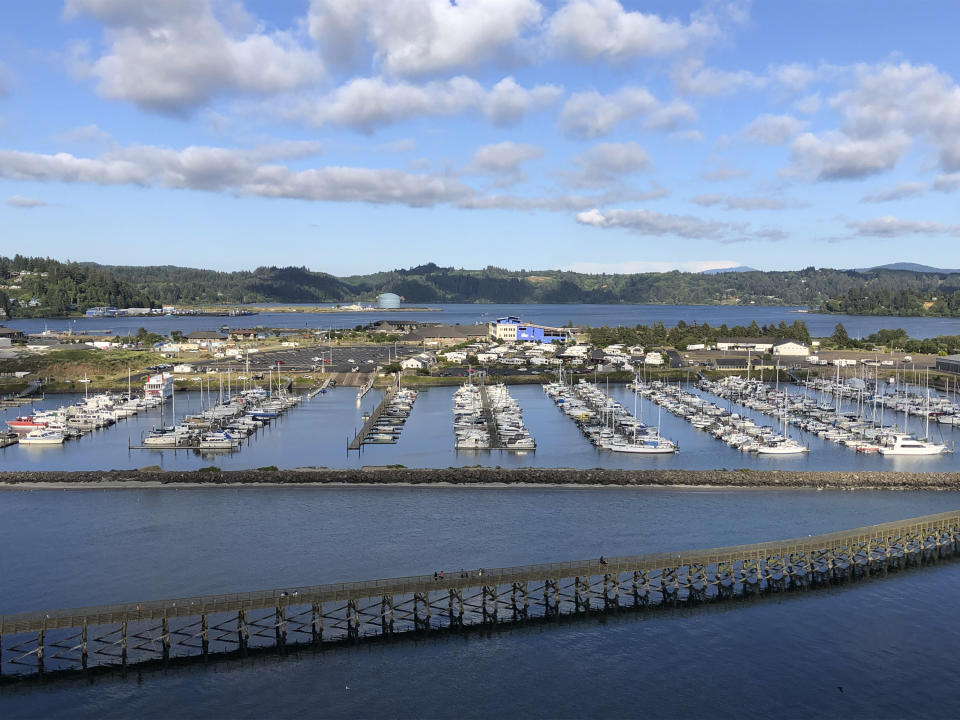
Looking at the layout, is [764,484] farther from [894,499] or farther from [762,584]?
[762,584]

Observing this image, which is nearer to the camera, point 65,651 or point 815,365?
point 65,651

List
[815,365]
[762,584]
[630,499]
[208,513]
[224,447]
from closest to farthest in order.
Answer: [762,584] < [208,513] < [630,499] < [224,447] < [815,365]

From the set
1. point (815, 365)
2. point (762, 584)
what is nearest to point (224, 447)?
point (762, 584)

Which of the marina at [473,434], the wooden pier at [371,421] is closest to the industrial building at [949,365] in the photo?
the marina at [473,434]

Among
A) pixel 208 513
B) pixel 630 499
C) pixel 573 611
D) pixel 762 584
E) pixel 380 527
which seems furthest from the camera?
pixel 630 499

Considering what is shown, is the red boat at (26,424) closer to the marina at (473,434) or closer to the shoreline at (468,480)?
the marina at (473,434)
